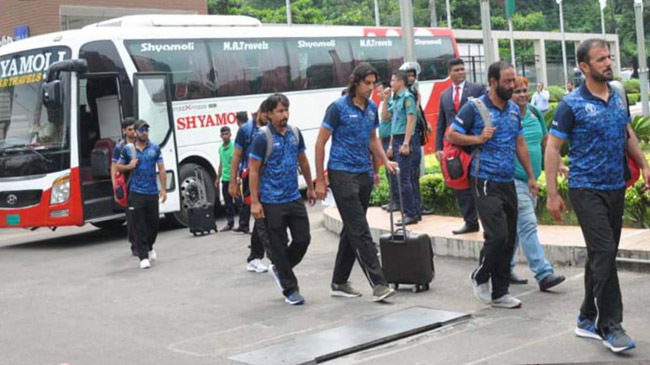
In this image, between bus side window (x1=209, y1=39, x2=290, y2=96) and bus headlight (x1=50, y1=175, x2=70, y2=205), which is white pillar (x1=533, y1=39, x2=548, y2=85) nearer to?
bus side window (x1=209, y1=39, x2=290, y2=96)

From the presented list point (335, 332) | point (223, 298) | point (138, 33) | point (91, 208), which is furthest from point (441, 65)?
point (335, 332)

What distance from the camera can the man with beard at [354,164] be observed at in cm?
820

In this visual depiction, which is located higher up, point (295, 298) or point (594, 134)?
point (594, 134)

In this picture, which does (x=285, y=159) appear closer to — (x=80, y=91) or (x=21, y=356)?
(x=21, y=356)

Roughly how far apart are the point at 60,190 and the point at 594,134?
915cm

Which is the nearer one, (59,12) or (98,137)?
(98,137)

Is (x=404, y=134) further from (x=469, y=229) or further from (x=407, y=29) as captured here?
(x=407, y=29)

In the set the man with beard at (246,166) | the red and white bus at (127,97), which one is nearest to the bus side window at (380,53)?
the red and white bus at (127,97)

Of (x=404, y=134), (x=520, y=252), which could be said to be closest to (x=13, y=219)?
(x=404, y=134)

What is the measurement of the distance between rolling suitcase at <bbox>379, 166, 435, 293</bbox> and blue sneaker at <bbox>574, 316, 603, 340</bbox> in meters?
2.05

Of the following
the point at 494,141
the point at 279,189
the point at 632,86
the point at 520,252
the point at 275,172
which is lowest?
the point at 520,252

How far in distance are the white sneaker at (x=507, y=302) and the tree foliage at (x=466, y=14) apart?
44649 millimetres

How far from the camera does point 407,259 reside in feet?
27.9

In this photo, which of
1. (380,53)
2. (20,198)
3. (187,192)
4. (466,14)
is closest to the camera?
(20,198)
